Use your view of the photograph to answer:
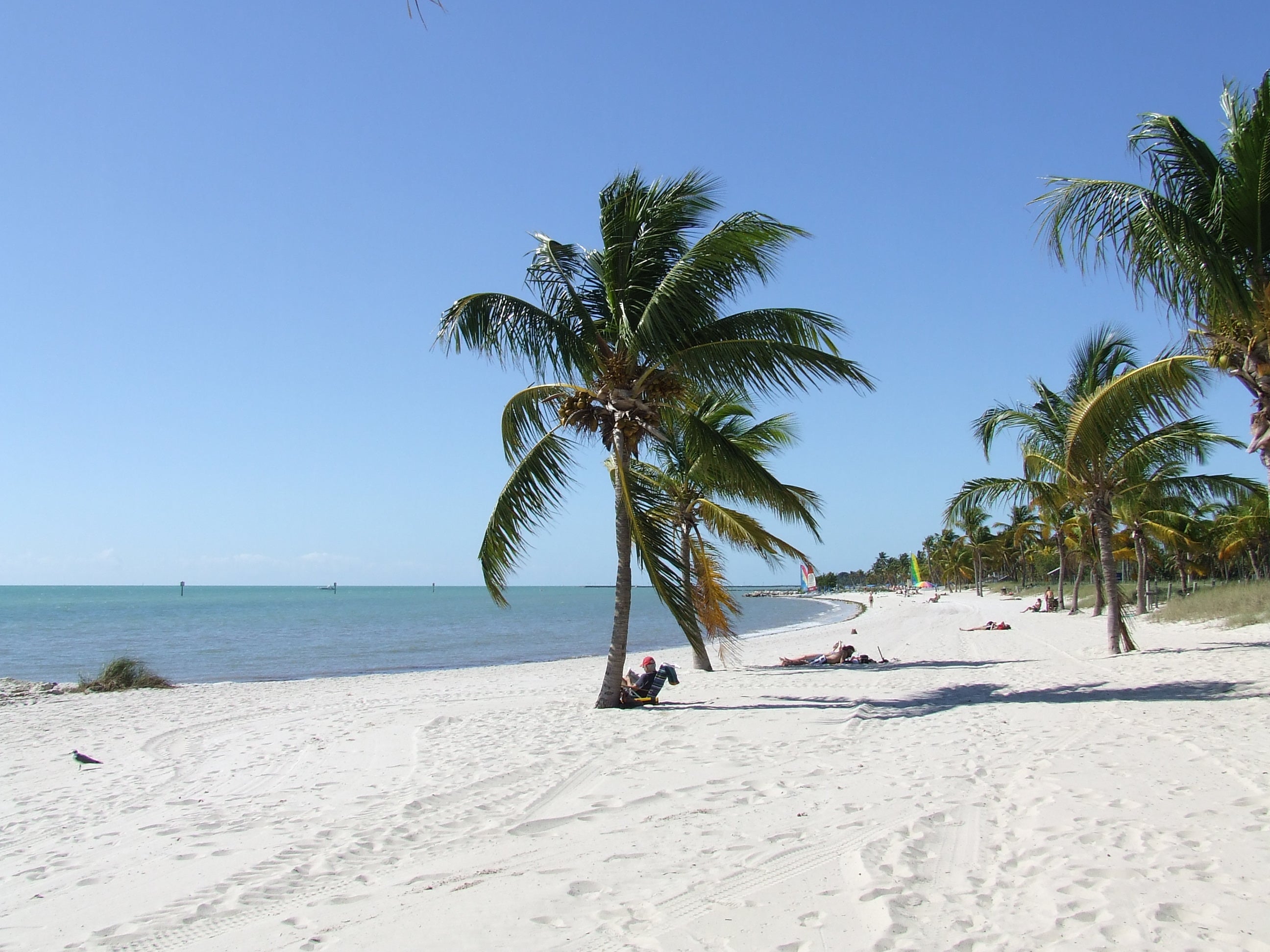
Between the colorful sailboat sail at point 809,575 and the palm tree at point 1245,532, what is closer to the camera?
the colorful sailboat sail at point 809,575

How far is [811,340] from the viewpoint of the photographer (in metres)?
9.01

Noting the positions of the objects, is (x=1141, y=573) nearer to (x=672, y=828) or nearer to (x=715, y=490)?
(x=715, y=490)

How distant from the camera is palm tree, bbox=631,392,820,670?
9.18 m

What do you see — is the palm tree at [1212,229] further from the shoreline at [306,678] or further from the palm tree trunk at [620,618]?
the shoreline at [306,678]

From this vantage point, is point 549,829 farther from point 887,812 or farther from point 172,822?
point 172,822

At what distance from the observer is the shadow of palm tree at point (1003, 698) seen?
8219 mm

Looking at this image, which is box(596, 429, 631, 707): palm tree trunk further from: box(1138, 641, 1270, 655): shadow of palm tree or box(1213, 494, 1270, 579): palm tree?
box(1213, 494, 1270, 579): palm tree

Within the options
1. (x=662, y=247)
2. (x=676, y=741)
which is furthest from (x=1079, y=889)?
(x=662, y=247)

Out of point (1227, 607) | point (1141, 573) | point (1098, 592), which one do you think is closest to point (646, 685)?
point (1227, 607)

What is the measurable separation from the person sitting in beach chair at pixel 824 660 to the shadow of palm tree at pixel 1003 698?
5.18 metres

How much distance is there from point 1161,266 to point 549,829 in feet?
25.7

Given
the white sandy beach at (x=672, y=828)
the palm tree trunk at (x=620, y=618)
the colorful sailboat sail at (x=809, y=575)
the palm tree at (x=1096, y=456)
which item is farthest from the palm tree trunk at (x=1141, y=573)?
the palm tree trunk at (x=620, y=618)

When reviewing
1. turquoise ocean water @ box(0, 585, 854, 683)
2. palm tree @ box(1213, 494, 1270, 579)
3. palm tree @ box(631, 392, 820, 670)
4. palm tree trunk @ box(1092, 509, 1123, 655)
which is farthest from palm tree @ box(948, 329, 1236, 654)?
palm tree @ box(1213, 494, 1270, 579)

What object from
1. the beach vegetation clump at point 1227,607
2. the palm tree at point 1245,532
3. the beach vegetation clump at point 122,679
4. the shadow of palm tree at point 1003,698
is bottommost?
the beach vegetation clump at point 122,679
